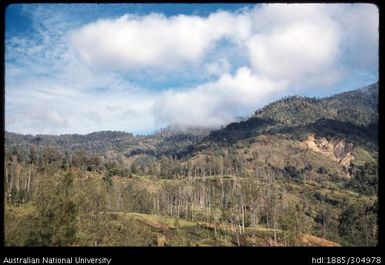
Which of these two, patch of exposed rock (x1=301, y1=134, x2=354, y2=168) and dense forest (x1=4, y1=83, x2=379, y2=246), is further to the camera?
patch of exposed rock (x1=301, y1=134, x2=354, y2=168)

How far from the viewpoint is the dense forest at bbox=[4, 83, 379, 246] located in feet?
39.0

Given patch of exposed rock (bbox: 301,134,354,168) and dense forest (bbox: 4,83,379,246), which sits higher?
patch of exposed rock (bbox: 301,134,354,168)

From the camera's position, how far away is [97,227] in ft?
46.8

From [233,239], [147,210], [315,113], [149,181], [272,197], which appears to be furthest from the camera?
[315,113]

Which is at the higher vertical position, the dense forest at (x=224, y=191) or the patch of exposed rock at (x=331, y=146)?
the patch of exposed rock at (x=331, y=146)

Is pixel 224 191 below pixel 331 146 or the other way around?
below

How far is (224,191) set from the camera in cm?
5556

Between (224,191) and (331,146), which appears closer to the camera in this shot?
(224,191)

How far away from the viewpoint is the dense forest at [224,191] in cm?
1190

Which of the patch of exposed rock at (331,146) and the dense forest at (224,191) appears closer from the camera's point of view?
the dense forest at (224,191)
